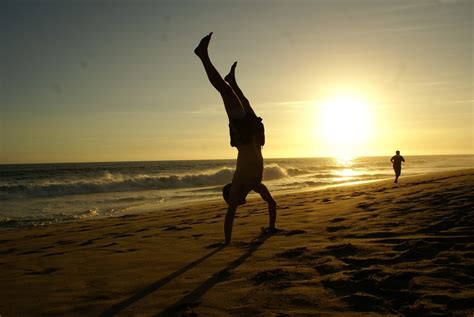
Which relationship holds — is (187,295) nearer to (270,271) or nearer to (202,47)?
(270,271)

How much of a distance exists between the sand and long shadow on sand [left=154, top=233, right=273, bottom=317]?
11 mm

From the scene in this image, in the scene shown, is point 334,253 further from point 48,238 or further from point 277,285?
point 48,238

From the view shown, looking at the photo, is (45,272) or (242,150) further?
(242,150)

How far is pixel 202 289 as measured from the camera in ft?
11.1

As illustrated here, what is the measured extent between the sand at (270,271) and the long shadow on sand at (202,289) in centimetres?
1

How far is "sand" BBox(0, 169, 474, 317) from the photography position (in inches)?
115

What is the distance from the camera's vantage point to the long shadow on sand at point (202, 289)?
2934 mm

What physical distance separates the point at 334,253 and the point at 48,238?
6103 mm

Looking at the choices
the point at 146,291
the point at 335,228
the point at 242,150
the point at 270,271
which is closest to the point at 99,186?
the point at 242,150

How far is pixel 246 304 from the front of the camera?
2953mm

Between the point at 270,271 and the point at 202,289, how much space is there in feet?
2.28

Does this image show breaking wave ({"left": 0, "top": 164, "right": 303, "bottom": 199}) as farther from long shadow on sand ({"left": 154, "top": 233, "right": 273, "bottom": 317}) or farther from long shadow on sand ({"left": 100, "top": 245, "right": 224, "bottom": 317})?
long shadow on sand ({"left": 154, "top": 233, "right": 273, "bottom": 317})

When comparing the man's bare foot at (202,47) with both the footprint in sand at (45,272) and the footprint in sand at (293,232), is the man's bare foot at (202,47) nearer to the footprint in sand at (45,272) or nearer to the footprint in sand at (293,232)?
the footprint in sand at (293,232)

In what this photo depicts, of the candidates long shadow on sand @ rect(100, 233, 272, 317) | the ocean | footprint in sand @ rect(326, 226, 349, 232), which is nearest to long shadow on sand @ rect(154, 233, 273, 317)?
long shadow on sand @ rect(100, 233, 272, 317)
